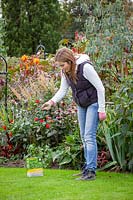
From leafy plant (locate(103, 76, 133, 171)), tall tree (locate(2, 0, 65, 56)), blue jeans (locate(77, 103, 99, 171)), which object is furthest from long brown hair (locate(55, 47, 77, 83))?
tall tree (locate(2, 0, 65, 56))

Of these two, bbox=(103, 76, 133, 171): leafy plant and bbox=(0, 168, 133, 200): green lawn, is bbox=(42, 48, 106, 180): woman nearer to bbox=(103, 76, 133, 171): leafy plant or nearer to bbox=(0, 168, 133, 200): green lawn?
bbox=(0, 168, 133, 200): green lawn

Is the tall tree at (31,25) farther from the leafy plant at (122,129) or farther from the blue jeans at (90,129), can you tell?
the blue jeans at (90,129)

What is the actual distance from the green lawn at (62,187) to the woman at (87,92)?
269 mm

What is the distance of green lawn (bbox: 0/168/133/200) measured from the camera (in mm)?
5324

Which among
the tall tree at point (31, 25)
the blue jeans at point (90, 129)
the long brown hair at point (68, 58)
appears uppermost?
the tall tree at point (31, 25)

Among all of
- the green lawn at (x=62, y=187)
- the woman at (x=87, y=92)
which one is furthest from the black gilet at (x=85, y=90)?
the green lawn at (x=62, y=187)

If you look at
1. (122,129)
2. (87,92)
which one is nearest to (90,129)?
(87,92)

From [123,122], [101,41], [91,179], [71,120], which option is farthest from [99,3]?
[91,179]

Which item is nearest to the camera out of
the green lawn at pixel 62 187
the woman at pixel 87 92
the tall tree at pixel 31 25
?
the green lawn at pixel 62 187

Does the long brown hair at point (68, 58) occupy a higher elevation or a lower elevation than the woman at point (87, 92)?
higher

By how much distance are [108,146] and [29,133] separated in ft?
5.10

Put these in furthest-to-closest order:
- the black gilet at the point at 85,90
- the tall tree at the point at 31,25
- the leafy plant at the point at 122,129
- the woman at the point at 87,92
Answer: the tall tree at the point at 31,25
the leafy plant at the point at 122,129
the black gilet at the point at 85,90
the woman at the point at 87,92

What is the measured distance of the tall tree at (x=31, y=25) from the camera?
23156 millimetres

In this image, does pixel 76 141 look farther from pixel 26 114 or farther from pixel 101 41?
pixel 101 41
